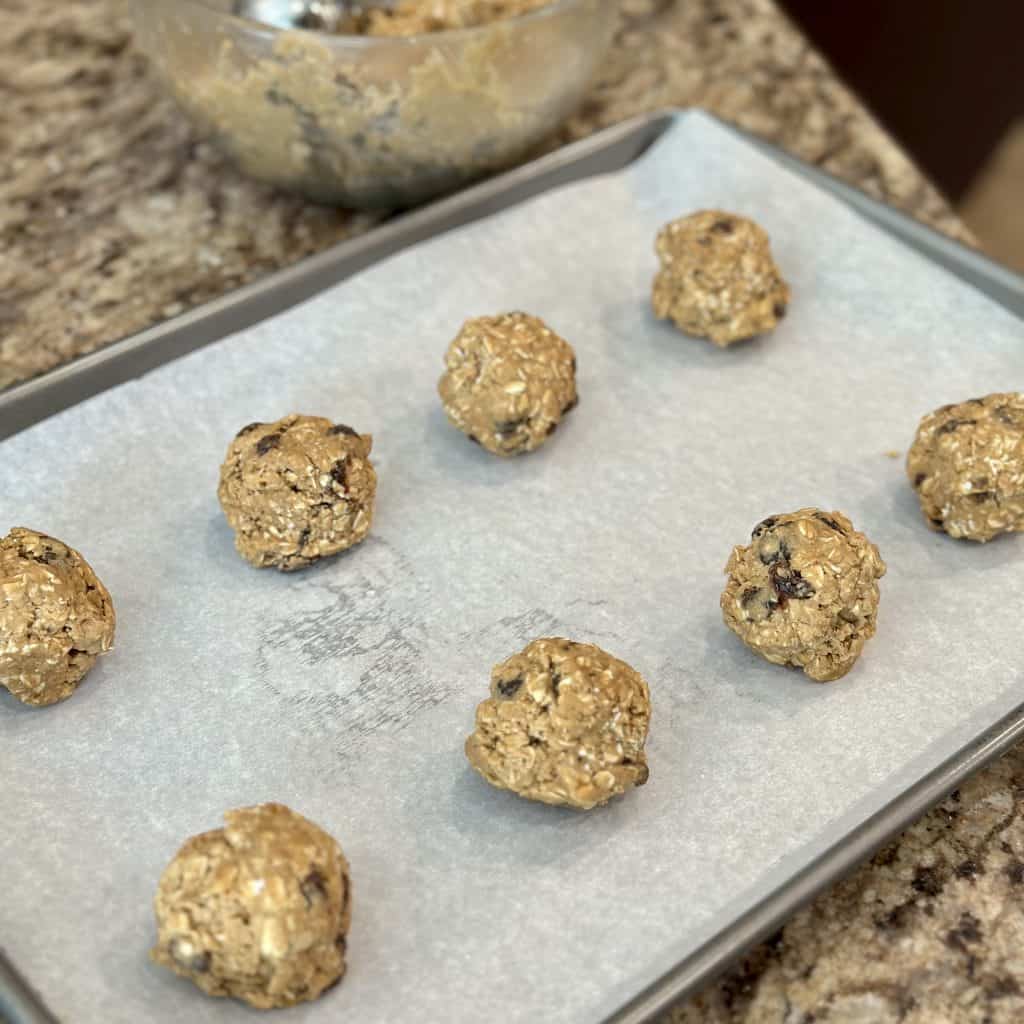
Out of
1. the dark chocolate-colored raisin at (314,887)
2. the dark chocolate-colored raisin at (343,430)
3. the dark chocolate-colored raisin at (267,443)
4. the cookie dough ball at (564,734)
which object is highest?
the dark chocolate-colored raisin at (343,430)

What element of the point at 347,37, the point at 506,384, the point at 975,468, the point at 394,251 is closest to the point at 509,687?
the point at 506,384

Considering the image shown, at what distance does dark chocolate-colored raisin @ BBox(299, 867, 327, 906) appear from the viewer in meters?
1.02

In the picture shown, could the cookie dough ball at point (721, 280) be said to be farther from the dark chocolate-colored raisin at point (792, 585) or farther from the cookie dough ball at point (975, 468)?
the dark chocolate-colored raisin at point (792, 585)

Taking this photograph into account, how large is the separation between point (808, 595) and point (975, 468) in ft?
0.87

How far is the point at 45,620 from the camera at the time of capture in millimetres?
1218

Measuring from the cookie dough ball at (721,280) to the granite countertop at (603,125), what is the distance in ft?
1.36

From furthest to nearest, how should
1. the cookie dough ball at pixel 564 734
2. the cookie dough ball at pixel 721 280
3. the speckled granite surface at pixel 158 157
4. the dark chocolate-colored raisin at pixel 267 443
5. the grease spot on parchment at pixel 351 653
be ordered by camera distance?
the speckled granite surface at pixel 158 157
the cookie dough ball at pixel 721 280
the dark chocolate-colored raisin at pixel 267 443
the grease spot on parchment at pixel 351 653
the cookie dough ball at pixel 564 734

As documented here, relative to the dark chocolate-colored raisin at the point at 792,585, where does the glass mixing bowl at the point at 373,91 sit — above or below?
above

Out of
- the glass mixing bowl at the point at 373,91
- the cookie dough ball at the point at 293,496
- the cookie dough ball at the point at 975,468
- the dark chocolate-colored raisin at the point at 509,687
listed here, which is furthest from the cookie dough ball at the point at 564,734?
the glass mixing bowl at the point at 373,91

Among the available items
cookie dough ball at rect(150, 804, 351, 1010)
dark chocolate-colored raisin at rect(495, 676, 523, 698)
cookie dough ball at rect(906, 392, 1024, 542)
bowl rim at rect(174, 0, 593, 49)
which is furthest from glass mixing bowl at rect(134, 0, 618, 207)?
cookie dough ball at rect(150, 804, 351, 1010)

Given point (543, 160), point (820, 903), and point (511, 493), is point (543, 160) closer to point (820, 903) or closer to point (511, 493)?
point (511, 493)

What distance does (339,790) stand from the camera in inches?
46.6

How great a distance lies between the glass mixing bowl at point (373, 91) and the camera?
61.2 inches

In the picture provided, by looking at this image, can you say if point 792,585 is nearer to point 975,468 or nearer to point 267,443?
point 975,468
